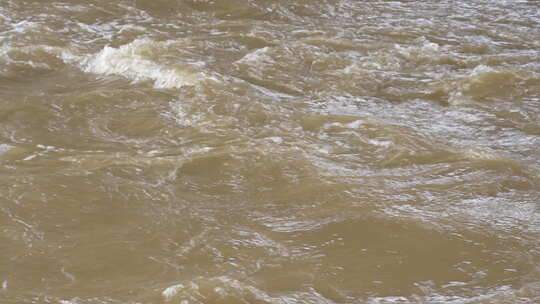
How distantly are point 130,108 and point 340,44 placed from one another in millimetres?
1845

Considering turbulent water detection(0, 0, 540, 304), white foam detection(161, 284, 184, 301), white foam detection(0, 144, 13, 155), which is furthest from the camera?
white foam detection(0, 144, 13, 155)

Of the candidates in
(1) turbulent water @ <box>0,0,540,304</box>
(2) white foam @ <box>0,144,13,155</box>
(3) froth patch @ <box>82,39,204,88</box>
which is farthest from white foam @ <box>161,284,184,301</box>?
(3) froth patch @ <box>82,39,204,88</box>

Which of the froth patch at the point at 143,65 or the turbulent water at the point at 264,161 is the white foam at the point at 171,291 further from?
the froth patch at the point at 143,65

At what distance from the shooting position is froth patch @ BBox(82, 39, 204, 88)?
4301 mm

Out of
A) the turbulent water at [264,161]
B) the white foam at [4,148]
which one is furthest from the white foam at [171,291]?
the white foam at [4,148]

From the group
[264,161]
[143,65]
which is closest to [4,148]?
[264,161]

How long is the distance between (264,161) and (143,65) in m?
1.56

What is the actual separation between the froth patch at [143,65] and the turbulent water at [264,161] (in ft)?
0.06

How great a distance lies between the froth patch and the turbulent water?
2 cm

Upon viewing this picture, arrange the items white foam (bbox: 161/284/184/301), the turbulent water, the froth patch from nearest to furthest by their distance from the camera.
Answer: white foam (bbox: 161/284/184/301) → the turbulent water → the froth patch

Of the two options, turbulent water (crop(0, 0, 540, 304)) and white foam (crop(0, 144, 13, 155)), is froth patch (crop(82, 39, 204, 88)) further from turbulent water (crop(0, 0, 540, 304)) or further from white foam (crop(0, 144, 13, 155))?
white foam (crop(0, 144, 13, 155))

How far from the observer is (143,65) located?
4.52m

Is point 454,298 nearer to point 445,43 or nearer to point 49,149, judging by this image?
point 49,149

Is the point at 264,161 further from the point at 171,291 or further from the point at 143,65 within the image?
the point at 143,65
